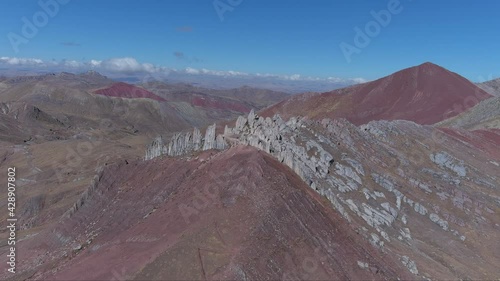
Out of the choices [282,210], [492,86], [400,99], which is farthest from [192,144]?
[492,86]

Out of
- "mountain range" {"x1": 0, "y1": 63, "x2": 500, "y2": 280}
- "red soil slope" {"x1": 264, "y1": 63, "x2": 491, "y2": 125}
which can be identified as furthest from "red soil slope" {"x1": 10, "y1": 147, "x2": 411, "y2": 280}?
"red soil slope" {"x1": 264, "y1": 63, "x2": 491, "y2": 125}

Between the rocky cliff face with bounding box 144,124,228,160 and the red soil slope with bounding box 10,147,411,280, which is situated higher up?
the rocky cliff face with bounding box 144,124,228,160

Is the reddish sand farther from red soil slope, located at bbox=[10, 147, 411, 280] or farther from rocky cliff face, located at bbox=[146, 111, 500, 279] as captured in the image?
red soil slope, located at bbox=[10, 147, 411, 280]

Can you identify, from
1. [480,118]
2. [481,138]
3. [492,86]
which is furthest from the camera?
[492,86]

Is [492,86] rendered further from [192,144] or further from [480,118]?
[192,144]

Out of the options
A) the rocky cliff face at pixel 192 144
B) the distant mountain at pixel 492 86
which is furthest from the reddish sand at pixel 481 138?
the distant mountain at pixel 492 86

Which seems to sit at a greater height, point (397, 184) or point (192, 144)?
point (192, 144)

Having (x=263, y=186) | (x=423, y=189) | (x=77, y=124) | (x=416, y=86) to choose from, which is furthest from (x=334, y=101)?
(x=77, y=124)
